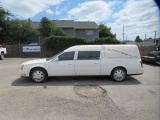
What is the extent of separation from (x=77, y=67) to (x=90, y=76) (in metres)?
1.22

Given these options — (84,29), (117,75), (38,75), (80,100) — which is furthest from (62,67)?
(84,29)

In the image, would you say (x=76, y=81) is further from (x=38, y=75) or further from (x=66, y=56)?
(x=38, y=75)

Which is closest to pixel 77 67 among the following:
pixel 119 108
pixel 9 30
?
pixel 119 108

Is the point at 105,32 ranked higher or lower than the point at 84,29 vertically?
lower

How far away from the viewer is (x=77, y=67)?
8.34m

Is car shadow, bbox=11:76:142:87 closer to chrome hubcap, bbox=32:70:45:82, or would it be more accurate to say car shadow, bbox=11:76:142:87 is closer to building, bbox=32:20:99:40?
chrome hubcap, bbox=32:70:45:82

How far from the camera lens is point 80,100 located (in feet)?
18.9

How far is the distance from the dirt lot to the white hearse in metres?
A: 0.38

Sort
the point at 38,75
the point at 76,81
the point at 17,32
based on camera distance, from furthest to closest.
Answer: the point at 17,32 → the point at 76,81 → the point at 38,75

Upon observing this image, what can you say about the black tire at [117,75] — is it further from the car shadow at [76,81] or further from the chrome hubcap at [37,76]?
the chrome hubcap at [37,76]

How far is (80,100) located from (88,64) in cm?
284

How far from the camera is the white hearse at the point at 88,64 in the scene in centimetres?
828

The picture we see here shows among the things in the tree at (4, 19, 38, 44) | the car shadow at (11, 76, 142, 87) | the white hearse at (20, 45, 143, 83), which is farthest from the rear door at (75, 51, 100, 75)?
the tree at (4, 19, 38, 44)

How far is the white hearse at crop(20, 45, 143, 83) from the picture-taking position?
27.2 feet
